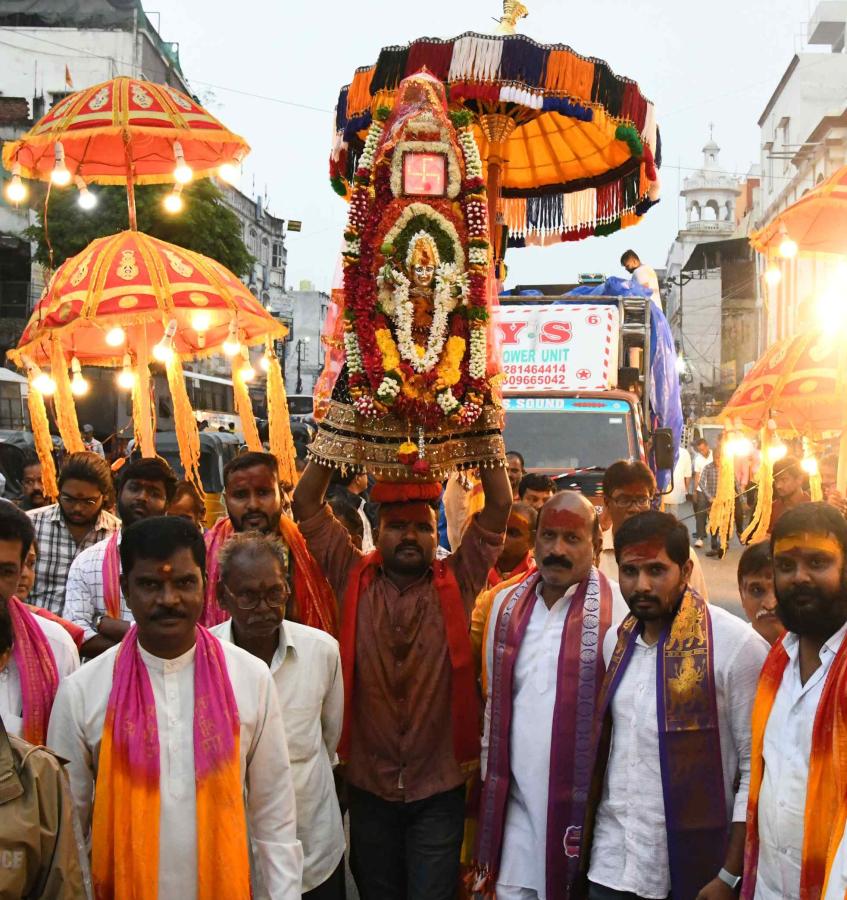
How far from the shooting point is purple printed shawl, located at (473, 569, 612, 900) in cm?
366

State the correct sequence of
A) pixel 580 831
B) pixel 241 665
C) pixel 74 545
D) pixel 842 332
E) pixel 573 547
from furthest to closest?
pixel 842 332 → pixel 74 545 → pixel 573 547 → pixel 580 831 → pixel 241 665

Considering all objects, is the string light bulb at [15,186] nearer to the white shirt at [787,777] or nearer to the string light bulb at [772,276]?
the string light bulb at [772,276]

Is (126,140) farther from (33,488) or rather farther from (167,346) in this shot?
(33,488)

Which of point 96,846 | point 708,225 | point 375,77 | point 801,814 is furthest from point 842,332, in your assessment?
point 708,225

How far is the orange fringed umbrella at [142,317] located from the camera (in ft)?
22.0

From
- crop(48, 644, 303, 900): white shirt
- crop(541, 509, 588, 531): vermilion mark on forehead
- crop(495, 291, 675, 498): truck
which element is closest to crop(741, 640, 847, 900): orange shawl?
crop(541, 509, 588, 531): vermilion mark on forehead

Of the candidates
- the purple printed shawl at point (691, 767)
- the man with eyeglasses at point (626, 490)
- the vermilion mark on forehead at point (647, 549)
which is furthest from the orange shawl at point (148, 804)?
the man with eyeglasses at point (626, 490)

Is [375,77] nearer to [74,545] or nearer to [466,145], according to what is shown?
[466,145]

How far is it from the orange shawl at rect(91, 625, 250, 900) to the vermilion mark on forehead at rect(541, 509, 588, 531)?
4.74 feet

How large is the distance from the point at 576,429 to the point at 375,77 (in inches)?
209

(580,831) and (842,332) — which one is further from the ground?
(842,332)

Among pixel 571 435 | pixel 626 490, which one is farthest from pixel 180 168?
pixel 571 435

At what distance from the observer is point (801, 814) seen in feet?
9.61

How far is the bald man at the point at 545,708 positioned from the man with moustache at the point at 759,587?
935mm
